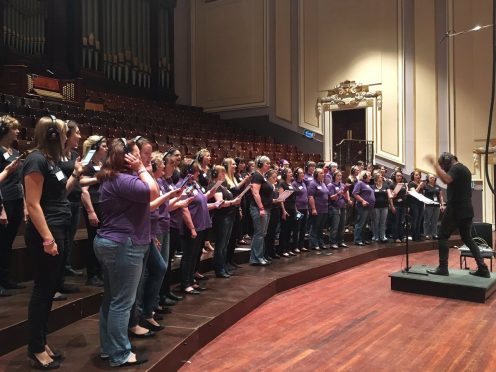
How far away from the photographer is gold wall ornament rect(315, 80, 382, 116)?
1054 centimetres

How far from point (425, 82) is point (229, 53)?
4.92 meters

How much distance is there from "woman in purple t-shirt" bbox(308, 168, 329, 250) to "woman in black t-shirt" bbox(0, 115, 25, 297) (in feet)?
12.3

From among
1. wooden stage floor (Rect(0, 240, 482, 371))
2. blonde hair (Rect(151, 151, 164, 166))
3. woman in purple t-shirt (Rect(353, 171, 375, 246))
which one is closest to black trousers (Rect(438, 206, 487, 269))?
wooden stage floor (Rect(0, 240, 482, 371))

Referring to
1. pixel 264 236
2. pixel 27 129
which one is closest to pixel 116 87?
pixel 27 129

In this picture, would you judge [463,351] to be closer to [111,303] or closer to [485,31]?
[111,303]

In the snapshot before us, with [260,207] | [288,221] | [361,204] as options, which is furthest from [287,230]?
[361,204]

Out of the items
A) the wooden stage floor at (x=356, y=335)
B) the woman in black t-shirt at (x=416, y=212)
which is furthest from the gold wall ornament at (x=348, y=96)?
the wooden stage floor at (x=356, y=335)

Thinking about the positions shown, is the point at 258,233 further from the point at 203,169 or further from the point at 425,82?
the point at 425,82

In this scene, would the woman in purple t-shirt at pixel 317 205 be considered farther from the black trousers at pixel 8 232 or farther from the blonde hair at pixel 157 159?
the black trousers at pixel 8 232

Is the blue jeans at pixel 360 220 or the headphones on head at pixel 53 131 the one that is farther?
the blue jeans at pixel 360 220

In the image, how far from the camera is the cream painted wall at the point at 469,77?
31.1 ft

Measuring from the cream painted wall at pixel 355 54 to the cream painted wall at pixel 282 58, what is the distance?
0.36 meters

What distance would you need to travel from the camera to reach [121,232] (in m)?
2.17

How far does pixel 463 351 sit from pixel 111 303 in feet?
6.99
